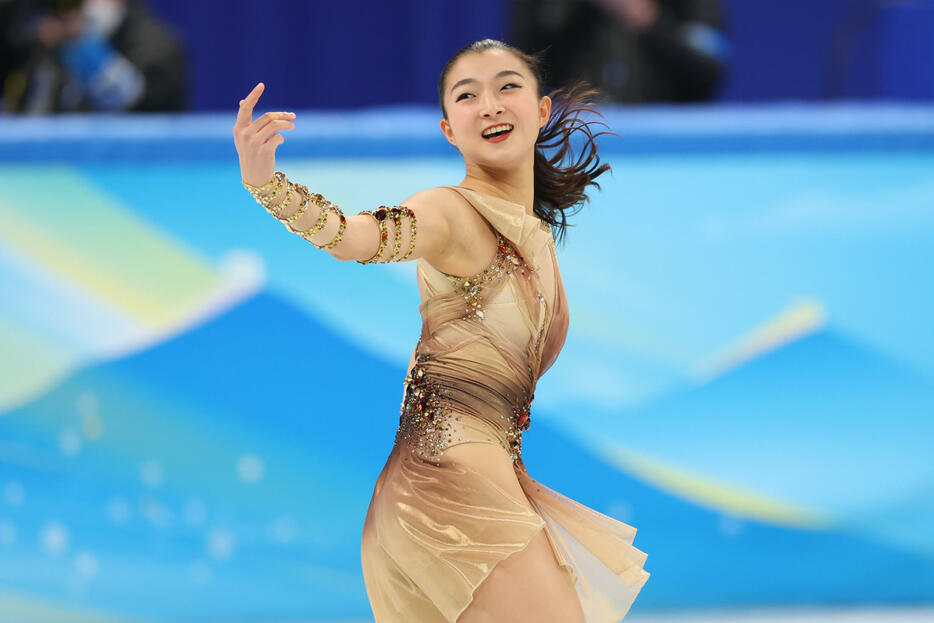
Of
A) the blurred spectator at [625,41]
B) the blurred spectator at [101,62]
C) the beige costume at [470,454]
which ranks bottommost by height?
the beige costume at [470,454]

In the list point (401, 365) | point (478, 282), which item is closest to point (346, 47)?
point (401, 365)

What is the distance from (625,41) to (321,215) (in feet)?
11.0

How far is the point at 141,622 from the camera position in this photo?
4098mm

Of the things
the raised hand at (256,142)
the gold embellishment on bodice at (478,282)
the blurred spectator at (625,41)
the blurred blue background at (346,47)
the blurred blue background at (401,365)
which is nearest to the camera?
the raised hand at (256,142)

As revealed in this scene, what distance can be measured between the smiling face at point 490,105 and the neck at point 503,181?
2 centimetres

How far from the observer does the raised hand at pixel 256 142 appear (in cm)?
210

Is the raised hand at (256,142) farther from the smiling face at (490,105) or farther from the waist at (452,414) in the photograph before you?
the waist at (452,414)

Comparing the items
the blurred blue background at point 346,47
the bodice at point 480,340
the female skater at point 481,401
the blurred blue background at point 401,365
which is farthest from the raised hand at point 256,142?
the blurred blue background at point 346,47

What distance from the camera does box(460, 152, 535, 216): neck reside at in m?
Answer: 2.49

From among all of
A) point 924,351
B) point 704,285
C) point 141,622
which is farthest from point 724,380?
point 141,622

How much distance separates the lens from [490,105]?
242cm

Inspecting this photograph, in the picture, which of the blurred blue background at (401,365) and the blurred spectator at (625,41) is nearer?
the blurred blue background at (401,365)

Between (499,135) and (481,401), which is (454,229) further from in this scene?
(481,401)

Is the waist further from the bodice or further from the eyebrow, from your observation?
the eyebrow
